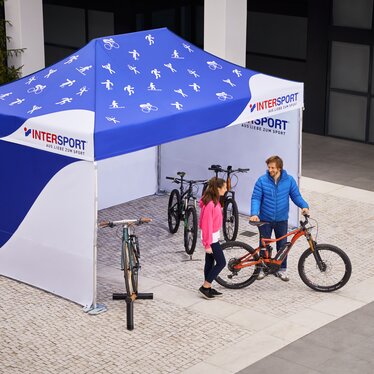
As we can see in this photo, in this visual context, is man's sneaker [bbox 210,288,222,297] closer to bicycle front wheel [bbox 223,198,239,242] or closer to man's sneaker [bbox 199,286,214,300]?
man's sneaker [bbox 199,286,214,300]

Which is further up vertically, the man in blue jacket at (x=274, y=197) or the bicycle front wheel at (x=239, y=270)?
the man in blue jacket at (x=274, y=197)

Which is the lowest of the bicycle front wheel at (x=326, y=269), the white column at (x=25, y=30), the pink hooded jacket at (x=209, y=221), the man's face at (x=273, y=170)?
the bicycle front wheel at (x=326, y=269)

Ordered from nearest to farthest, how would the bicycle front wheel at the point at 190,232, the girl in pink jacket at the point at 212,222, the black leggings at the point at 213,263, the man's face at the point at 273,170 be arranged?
the girl in pink jacket at the point at 212,222 → the black leggings at the point at 213,263 → the man's face at the point at 273,170 → the bicycle front wheel at the point at 190,232

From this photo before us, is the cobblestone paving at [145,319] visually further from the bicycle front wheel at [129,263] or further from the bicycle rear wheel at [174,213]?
the bicycle front wheel at [129,263]

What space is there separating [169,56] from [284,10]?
28.7ft

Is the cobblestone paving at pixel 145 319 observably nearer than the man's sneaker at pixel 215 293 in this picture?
Yes

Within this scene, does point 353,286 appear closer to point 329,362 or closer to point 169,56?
point 329,362

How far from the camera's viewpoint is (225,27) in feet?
58.0

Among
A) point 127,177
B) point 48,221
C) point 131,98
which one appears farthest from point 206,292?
point 127,177

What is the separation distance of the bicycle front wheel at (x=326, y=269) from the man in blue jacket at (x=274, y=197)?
349 millimetres

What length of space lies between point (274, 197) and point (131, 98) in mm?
2161

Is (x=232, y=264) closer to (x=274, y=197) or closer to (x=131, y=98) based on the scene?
(x=274, y=197)

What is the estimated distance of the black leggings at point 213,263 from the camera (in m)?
12.2

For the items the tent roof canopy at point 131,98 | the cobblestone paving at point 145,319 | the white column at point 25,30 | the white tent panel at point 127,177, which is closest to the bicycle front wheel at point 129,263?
the cobblestone paving at point 145,319
